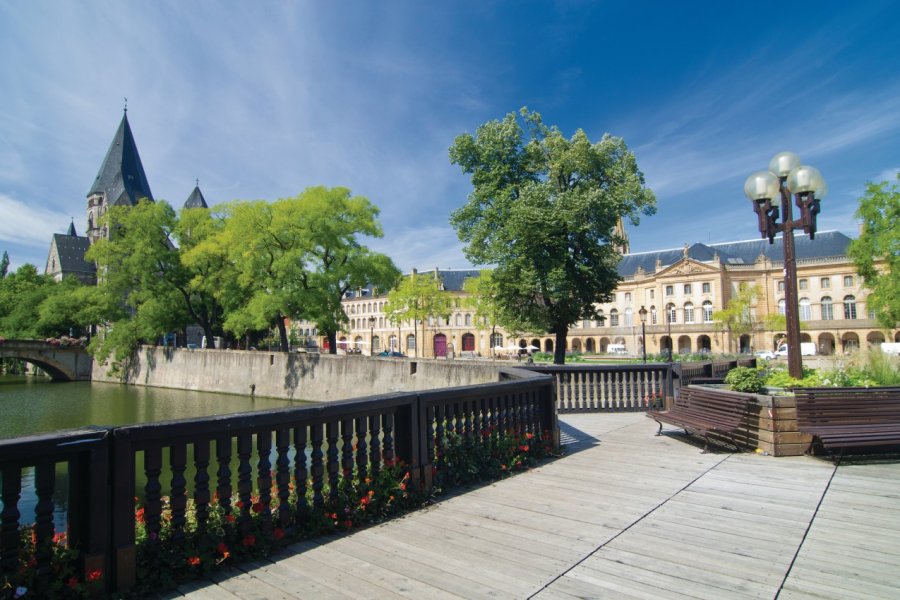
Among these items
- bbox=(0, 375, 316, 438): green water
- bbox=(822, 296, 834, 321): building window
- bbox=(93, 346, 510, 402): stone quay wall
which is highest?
bbox=(822, 296, 834, 321): building window

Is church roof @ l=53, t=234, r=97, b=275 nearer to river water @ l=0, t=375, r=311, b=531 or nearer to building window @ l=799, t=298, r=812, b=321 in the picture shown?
river water @ l=0, t=375, r=311, b=531

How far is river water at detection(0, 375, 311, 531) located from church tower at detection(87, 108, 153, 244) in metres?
47.8

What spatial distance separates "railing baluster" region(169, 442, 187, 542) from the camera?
3.43 metres

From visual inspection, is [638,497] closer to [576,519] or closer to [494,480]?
[576,519]

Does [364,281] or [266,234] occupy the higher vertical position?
[266,234]

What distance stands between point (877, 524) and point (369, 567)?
12.7 feet

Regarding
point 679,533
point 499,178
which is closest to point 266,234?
point 499,178

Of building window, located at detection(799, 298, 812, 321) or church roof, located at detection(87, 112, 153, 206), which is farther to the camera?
church roof, located at detection(87, 112, 153, 206)

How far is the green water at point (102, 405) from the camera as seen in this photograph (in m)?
25.8

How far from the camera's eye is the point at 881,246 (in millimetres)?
33062

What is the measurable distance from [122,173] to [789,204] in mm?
92438

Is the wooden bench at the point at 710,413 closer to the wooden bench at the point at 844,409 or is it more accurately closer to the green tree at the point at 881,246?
the wooden bench at the point at 844,409

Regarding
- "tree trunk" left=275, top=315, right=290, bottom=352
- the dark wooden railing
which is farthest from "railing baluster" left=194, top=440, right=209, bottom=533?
"tree trunk" left=275, top=315, right=290, bottom=352

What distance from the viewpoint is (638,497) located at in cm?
512
